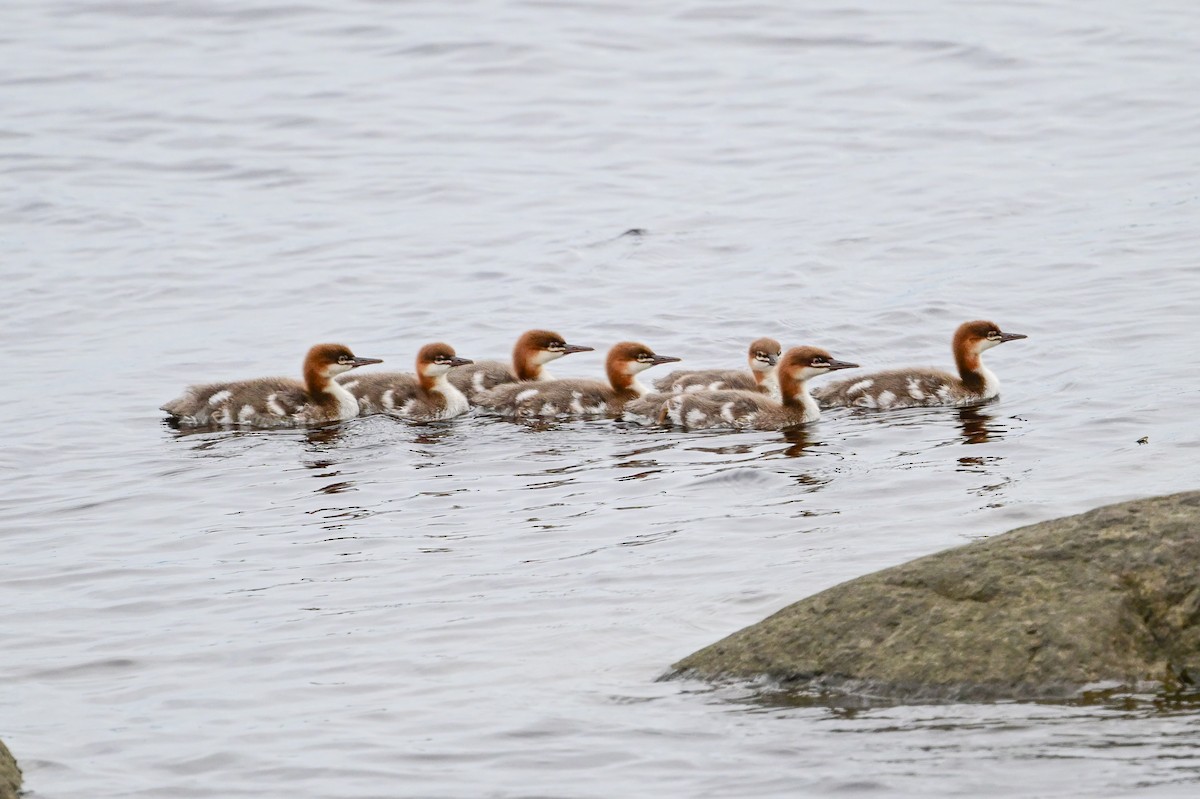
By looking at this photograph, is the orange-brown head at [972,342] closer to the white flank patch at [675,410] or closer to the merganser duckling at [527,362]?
the white flank patch at [675,410]

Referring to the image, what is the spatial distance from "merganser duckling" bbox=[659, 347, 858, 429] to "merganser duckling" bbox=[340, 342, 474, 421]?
5.05ft

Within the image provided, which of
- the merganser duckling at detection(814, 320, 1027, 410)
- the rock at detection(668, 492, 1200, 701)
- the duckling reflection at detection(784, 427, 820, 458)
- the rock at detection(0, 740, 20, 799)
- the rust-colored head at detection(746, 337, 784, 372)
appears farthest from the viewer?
the rust-colored head at detection(746, 337, 784, 372)

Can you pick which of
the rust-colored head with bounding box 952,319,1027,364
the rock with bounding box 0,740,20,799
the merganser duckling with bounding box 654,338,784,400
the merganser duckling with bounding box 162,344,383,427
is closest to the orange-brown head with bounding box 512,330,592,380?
the merganser duckling with bounding box 654,338,784,400

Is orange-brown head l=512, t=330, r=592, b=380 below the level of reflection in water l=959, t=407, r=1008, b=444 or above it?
above

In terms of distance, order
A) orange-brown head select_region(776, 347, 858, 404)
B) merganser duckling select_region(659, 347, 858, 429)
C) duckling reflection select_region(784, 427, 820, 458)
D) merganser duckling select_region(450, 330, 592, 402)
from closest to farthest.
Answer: duckling reflection select_region(784, 427, 820, 458) → merganser duckling select_region(659, 347, 858, 429) → orange-brown head select_region(776, 347, 858, 404) → merganser duckling select_region(450, 330, 592, 402)

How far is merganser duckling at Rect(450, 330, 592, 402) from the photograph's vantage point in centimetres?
1274

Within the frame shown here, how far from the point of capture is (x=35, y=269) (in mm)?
17406

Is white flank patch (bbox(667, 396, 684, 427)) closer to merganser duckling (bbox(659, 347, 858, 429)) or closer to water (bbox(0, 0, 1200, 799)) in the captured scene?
merganser duckling (bbox(659, 347, 858, 429))

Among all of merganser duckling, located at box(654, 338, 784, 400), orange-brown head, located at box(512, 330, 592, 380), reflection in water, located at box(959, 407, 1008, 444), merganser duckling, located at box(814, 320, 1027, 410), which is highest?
orange-brown head, located at box(512, 330, 592, 380)

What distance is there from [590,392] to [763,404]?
1.24 metres

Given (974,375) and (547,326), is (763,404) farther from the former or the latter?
(547,326)

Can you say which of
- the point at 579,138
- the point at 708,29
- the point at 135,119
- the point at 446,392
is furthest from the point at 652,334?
the point at 708,29

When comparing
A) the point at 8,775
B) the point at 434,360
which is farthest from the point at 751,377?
the point at 8,775

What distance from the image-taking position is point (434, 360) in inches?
484
